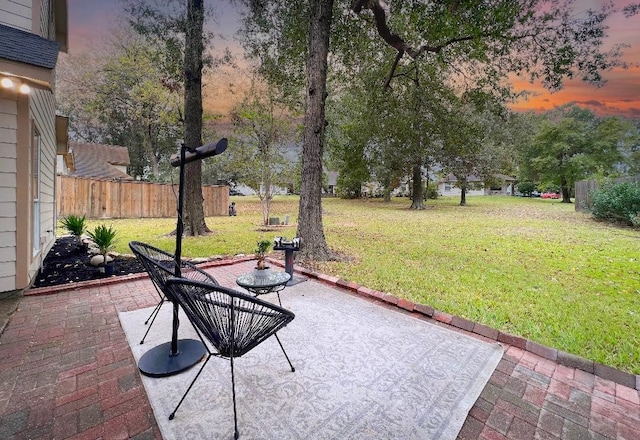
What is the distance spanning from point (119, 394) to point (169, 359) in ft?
1.33

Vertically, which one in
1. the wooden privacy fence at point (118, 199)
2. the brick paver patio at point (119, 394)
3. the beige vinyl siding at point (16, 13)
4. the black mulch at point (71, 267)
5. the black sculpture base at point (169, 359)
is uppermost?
the beige vinyl siding at point (16, 13)

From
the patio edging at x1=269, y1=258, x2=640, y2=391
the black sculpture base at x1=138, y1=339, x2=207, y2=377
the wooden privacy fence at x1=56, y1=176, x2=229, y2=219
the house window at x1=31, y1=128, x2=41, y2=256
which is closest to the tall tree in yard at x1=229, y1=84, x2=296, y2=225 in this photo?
the wooden privacy fence at x1=56, y1=176, x2=229, y2=219

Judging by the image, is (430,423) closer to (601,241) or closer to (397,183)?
(601,241)

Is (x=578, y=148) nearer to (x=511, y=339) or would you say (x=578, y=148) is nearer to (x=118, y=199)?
(x=511, y=339)

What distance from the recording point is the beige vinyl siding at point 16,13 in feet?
11.6

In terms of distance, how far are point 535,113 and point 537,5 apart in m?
36.7

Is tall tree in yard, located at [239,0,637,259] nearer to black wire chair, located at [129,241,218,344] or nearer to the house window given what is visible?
black wire chair, located at [129,241,218,344]

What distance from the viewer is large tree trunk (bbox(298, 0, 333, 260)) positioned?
580cm

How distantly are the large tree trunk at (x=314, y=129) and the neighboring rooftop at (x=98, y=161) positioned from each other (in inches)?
652

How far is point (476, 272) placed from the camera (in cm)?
518

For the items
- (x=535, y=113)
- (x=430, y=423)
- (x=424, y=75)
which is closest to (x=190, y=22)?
(x=424, y=75)

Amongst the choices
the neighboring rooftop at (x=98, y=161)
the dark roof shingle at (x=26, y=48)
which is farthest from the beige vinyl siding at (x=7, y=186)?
the neighboring rooftop at (x=98, y=161)

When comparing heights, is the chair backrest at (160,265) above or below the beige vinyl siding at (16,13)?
below

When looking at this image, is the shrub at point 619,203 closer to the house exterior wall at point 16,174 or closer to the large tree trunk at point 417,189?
the large tree trunk at point 417,189
